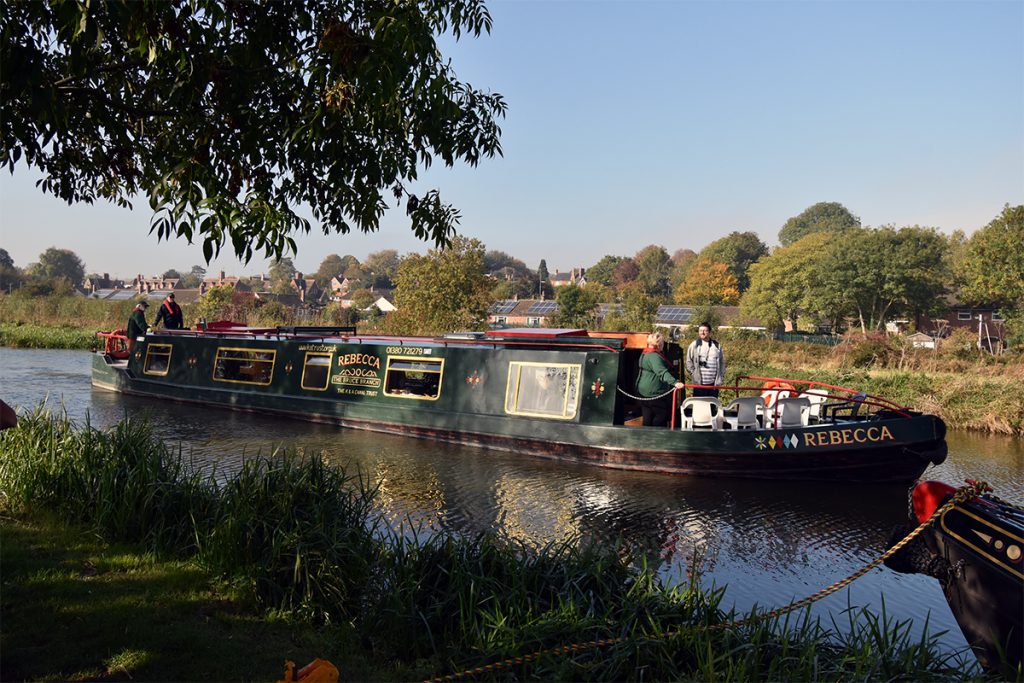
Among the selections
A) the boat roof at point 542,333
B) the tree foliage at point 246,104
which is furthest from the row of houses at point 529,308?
the tree foliage at point 246,104

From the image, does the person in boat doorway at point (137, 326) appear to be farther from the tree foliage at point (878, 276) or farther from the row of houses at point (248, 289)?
the row of houses at point (248, 289)

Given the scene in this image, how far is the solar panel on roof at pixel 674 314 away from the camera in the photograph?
5997 cm

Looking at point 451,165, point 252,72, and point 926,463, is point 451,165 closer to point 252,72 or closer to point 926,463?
point 252,72

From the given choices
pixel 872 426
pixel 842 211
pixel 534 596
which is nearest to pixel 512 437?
pixel 872 426

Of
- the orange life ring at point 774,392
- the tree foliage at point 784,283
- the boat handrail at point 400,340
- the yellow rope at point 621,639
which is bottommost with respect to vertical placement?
the yellow rope at point 621,639

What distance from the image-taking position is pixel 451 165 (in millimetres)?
6848

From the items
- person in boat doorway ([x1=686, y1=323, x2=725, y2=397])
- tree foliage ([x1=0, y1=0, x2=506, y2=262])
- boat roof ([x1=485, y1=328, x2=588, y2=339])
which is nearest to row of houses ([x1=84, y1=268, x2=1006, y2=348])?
boat roof ([x1=485, y1=328, x2=588, y2=339])

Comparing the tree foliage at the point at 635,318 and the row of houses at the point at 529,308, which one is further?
the row of houses at the point at 529,308

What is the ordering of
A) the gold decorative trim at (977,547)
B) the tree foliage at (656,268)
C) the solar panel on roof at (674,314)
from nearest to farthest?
the gold decorative trim at (977,547), the solar panel on roof at (674,314), the tree foliage at (656,268)

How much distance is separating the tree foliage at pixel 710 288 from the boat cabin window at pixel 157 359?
57824 millimetres

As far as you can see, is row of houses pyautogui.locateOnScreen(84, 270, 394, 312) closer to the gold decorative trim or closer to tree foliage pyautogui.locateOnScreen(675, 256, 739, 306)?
tree foliage pyautogui.locateOnScreen(675, 256, 739, 306)

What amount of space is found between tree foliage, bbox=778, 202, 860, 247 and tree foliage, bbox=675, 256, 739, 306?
4333cm

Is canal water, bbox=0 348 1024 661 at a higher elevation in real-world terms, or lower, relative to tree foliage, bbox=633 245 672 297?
lower

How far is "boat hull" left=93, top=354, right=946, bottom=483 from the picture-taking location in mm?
10125
